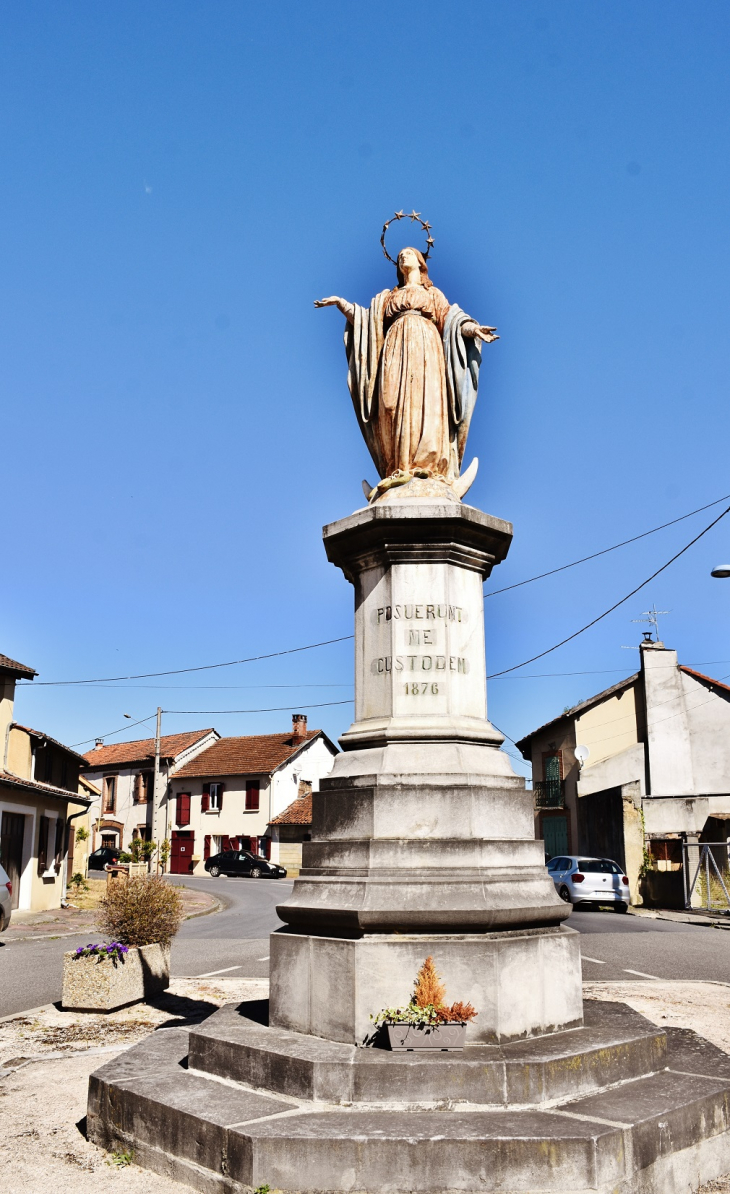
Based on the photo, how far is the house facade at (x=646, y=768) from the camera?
26.5m

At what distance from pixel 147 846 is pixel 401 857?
2519 cm

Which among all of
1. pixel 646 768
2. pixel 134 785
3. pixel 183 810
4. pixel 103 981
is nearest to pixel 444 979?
pixel 103 981

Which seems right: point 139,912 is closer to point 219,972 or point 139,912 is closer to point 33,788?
point 219,972

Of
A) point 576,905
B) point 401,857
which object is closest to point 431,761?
point 401,857

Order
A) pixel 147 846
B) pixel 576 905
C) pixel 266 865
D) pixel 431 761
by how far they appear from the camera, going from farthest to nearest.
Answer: pixel 266 865
pixel 147 846
pixel 576 905
pixel 431 761

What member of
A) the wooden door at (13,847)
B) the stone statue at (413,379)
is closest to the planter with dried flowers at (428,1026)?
the stone statue at (413,379)

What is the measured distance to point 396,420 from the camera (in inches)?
263

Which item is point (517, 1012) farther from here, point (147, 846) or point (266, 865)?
point (266, 865)

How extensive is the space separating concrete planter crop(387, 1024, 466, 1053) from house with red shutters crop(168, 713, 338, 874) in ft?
141

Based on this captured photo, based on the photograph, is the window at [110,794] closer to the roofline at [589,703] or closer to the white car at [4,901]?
the roofline at [589,703]

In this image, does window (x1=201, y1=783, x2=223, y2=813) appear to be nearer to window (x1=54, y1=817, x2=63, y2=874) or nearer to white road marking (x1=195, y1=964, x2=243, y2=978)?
window (x1=54, y1=817, x2=63, y2=874)

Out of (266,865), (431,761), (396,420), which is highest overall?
→ (396,420)

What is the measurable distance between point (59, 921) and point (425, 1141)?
19494 mm

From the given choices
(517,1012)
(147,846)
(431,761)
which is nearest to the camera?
(517,1012)
